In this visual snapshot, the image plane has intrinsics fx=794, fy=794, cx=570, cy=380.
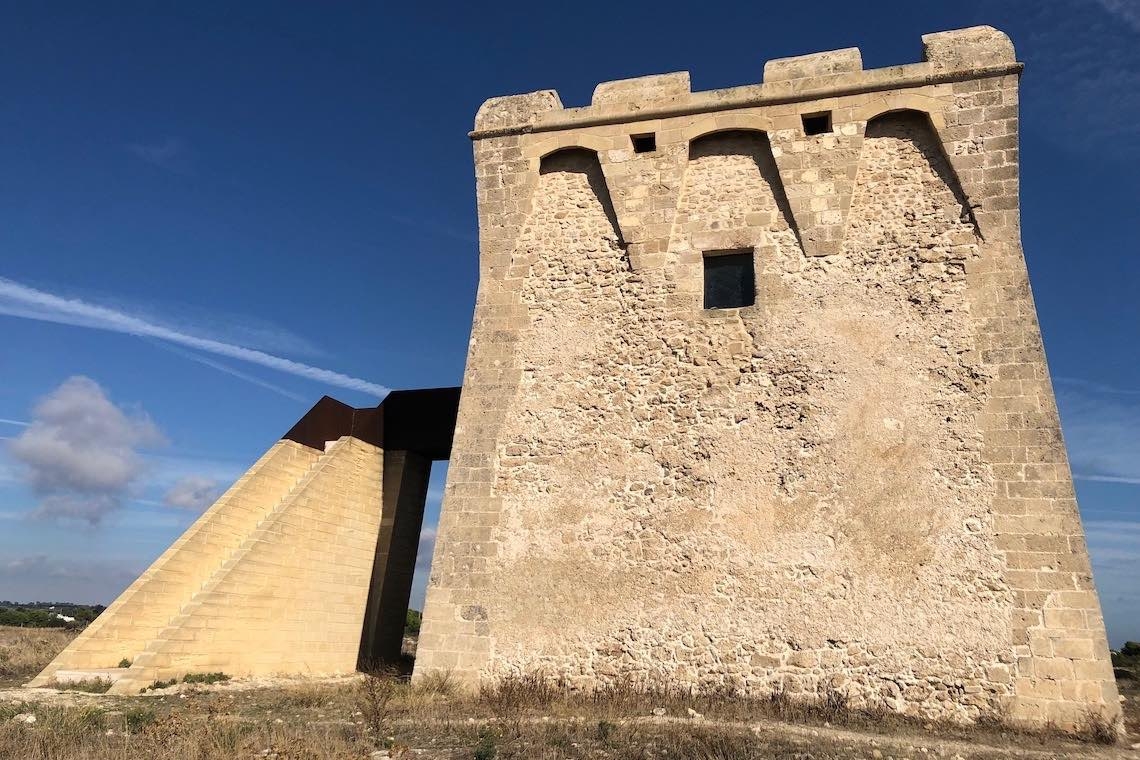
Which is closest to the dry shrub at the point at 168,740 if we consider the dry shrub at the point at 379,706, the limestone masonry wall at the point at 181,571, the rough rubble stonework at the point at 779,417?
the dry shrub at the point at 379,706

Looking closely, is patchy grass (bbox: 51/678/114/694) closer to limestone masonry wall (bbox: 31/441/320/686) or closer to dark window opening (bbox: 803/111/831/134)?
limestone masonry wall (bbox: 31/441/320/686)

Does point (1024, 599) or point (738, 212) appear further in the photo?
point (738, 212)

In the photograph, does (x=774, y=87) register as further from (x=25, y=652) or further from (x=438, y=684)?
(x=25, y=652)

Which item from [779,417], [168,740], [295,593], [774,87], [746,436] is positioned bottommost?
[168,740]

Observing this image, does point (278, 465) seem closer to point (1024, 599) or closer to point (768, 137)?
point (768, 137)

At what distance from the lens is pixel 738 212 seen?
31.4 ft

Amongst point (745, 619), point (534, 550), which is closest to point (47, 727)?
point (534, 550)

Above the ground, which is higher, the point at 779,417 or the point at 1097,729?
the point at 779,417

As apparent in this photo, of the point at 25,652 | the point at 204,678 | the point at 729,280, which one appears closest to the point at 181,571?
the point at 204,678

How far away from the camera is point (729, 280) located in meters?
9.47

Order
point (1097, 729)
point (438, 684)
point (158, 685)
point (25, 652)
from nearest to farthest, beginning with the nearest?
point (1097, 729)
point (438, 684)
point (158, 685)
point (25, 652)

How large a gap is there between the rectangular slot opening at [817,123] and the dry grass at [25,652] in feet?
37.5

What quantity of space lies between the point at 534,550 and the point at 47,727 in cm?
A: 461

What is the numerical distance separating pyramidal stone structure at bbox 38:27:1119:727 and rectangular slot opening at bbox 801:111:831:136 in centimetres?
3
